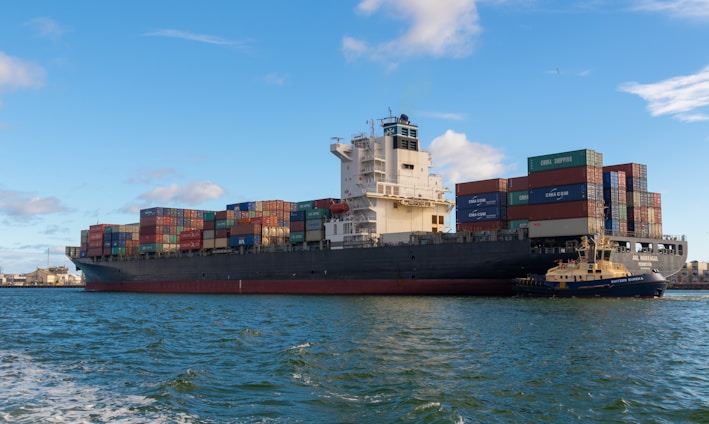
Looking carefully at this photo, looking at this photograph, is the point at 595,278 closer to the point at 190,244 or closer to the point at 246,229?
the point at 246,229

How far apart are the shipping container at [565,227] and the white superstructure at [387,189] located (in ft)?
49.5

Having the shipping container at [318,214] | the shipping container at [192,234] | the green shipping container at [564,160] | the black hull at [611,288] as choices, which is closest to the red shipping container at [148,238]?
the shipping container at [192,234]

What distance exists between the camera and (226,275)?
229 ft

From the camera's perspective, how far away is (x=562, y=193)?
148ft

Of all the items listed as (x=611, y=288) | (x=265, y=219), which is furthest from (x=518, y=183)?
(x=265, y=219)

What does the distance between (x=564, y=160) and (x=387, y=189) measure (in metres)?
19.1

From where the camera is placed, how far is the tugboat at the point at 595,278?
42.4 meters

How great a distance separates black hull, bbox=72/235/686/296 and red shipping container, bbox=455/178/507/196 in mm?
5713

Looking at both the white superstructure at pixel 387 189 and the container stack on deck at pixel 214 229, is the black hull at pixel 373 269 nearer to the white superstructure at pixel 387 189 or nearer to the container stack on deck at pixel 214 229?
the container stack on deck at pixel 214 229

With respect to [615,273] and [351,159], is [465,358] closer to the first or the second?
[615,273]

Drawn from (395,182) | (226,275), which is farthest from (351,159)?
(226,275)

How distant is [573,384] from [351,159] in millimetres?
48032

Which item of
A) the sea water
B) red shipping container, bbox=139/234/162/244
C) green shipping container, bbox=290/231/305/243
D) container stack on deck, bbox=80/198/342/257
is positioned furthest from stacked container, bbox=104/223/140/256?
the sea water

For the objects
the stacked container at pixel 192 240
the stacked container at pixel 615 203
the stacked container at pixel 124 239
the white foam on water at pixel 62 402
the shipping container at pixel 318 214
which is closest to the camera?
the white foam on water at pixel 62 402
